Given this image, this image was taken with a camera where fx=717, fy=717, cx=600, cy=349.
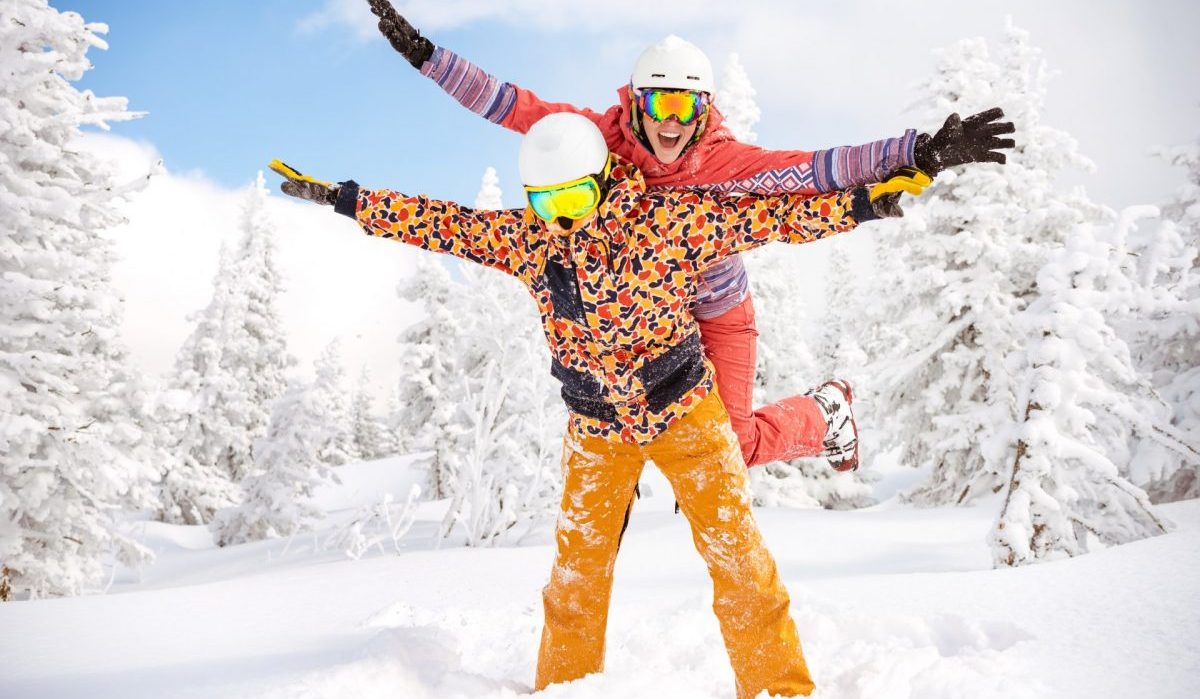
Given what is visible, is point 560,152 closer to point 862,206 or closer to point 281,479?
point 862,206

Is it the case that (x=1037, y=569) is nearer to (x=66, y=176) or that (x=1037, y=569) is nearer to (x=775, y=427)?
(x=775, y=427)

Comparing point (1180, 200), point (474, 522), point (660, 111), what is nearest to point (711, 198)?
point (660, 111)

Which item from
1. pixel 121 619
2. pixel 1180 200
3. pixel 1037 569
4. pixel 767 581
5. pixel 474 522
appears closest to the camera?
pixel 767 581

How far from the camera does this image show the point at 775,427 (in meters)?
3.79

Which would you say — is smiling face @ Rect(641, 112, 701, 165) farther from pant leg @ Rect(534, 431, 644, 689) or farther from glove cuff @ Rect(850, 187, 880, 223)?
pant leg @ Rect(534, 431, 644, 689)

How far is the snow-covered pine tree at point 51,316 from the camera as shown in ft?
29.5

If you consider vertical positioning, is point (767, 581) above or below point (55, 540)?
above

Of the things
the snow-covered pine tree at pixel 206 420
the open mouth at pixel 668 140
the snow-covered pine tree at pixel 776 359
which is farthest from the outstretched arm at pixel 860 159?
the snow-covered pine tree at pixel 206 420

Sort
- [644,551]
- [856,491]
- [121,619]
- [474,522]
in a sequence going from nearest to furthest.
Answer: [121,619]
[644,551]
[474,522]
[856,491]

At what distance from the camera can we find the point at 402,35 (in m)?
3.27

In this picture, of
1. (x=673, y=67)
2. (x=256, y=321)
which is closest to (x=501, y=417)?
(x=256, y=321)

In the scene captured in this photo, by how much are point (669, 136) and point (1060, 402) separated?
600 centimetres

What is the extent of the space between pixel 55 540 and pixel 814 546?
33.6 ft

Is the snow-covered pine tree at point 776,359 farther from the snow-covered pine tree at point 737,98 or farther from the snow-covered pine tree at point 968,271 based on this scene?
the snow-covered pine tree at point 968,271
